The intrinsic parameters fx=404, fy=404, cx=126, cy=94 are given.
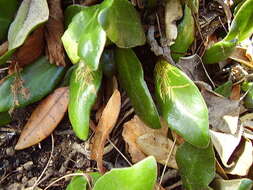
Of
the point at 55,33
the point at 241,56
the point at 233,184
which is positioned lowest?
the point at 233,184

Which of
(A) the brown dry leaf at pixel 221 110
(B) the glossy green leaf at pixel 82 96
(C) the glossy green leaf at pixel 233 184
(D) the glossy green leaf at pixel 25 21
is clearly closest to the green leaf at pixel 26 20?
(D) the glossy green leaf at pixel 25 21

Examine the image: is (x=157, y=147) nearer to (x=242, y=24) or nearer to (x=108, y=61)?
(x=108, y=61)

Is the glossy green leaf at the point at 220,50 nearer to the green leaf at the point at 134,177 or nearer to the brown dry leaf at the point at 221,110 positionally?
the brown dry leaf at the point at 221,110

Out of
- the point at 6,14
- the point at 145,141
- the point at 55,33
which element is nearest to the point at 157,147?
the point at 145,141

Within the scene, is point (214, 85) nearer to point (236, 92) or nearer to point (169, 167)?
point (236, 92)

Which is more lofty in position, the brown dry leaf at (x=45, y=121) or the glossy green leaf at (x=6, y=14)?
the glossy green leaf at (x=6, y=14)

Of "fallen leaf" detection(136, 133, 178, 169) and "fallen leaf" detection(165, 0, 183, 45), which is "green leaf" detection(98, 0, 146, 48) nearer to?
"fallen leaf" detection(165, 0, 183, 45)
